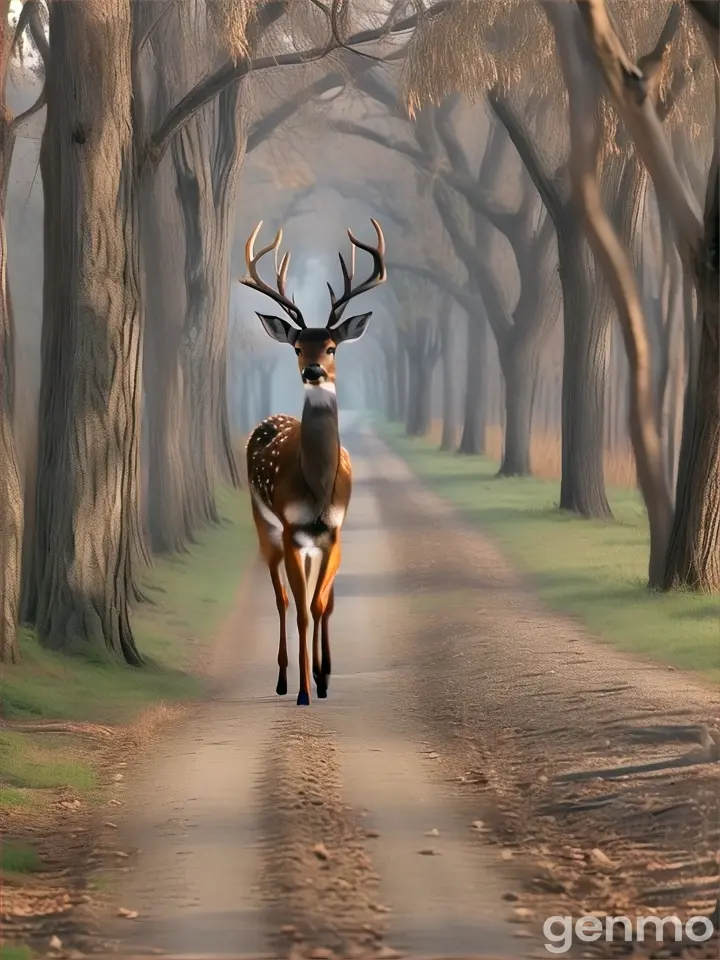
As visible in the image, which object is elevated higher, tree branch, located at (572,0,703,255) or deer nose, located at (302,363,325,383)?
tree branch, located at (572,0,703,255)

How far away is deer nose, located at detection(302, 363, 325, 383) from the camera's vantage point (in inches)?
242

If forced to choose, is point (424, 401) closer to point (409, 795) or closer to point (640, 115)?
point (640, 115)

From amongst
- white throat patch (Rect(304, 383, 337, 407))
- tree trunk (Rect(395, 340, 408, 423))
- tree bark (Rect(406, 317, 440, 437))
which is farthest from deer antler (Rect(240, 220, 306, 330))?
tree bark (Rect(406, 317, 440, 437))

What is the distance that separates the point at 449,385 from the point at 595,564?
543 inches

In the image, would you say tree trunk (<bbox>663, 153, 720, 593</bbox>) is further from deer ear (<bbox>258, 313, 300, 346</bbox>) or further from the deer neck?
deer ear (<bbox>258, 313, 300, 346</bbox>)

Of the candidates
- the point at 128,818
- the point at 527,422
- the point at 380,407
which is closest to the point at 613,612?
the point at 380,407

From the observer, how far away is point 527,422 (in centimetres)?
1755

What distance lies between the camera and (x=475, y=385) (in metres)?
22.2

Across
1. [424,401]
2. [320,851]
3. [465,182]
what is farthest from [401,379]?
[320,851]

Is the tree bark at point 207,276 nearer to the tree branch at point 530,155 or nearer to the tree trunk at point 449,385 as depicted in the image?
the tree branch at point 530,155

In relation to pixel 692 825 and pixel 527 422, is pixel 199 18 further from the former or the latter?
pixel 527 422

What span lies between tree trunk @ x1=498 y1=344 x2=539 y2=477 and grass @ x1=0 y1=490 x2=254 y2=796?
8.18 metres

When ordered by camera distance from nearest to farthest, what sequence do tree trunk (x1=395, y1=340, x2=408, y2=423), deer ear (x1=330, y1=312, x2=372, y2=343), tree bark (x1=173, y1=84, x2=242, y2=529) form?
deer ear (x1=330, y1=312, x2=372, y2=343) → tree bark (x1=173, y1=84, x2=242, y2=529) → tree trunk (x1=395, y1=340, x2=408, y2=423)

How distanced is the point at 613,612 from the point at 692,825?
11.6 ft
